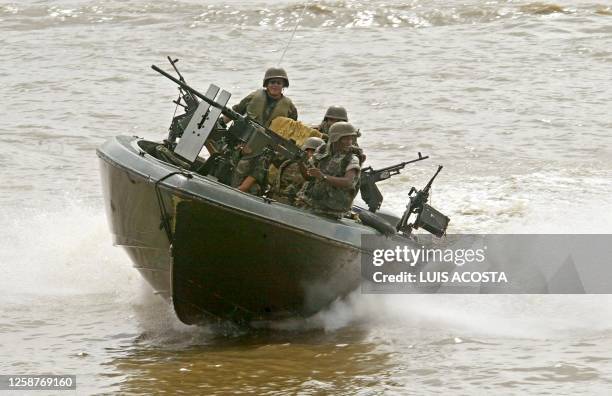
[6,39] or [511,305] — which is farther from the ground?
[6,39]

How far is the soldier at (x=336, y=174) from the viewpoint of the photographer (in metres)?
10.6

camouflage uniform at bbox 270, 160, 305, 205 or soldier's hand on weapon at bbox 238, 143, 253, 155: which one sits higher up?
soldier's hand on weapon at bbox 238, 143, 253, 155

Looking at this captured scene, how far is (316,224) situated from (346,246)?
15.0 inches

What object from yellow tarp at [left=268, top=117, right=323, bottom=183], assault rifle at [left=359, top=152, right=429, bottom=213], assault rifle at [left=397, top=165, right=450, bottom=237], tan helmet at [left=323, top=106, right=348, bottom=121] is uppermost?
tan helmet at [left=323, top=106, right=348, bottom=121]

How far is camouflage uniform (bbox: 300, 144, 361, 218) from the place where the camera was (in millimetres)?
10727

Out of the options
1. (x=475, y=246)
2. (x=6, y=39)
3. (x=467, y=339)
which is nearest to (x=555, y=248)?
(x=475, y=246)

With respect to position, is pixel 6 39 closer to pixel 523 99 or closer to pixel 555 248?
pixel 523 99

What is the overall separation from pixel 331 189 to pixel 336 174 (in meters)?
0.15

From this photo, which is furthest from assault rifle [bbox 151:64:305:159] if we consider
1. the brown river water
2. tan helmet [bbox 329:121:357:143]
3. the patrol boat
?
the brown river water

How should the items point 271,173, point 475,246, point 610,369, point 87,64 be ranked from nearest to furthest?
point 610,369, point 271,173, point 475,246, point 87,64

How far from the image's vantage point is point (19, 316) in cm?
1168
